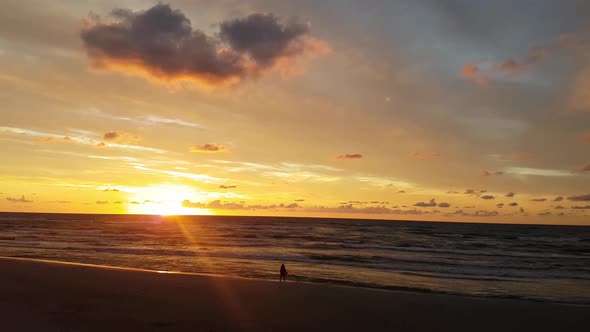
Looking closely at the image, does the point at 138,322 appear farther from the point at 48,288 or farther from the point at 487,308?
the point at 487,308

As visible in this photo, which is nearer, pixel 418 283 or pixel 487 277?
pixel 418 283

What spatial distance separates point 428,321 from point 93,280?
48.2 ft

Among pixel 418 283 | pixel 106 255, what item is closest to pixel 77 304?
pixel 418 283

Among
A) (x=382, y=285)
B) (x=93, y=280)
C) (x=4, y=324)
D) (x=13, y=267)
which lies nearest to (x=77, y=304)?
(x=4, y=324)

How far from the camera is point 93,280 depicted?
19.1 meters

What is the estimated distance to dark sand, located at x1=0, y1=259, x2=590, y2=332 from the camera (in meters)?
12.4

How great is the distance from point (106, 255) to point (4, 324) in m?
25.1

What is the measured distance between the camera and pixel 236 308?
48.2 ft

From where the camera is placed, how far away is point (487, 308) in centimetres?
1622

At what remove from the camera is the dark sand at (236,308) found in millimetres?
12383

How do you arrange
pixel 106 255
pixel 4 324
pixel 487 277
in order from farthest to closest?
1. pixel 106 255
2. pixel 487 277
3. pixel 4 324

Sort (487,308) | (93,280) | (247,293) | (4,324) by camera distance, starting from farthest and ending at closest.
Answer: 1. (93,280)
2. (247,293)
3. (487,308)
4. (4,324)

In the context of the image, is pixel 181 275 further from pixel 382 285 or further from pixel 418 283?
pixel 418 283

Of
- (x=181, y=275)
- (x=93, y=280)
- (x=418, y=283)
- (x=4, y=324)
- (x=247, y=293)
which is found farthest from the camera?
(x=418, y=283)
